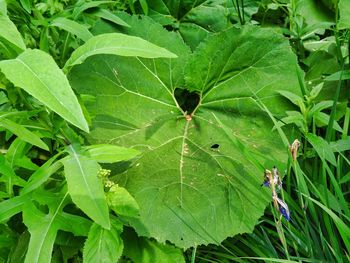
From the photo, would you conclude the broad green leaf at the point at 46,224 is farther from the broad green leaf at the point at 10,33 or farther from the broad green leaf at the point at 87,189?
the broad green leaf at the point at 10,33

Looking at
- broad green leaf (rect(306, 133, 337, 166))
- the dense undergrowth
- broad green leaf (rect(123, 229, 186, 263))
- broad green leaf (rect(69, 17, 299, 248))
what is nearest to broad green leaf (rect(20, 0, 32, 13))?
the dense undergrowth

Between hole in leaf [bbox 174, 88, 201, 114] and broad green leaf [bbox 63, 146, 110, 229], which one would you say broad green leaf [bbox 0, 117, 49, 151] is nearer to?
broad green leaf [bbox 63, 146, 110, 229]

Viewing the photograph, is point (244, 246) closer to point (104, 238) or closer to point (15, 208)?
point (104, 238)

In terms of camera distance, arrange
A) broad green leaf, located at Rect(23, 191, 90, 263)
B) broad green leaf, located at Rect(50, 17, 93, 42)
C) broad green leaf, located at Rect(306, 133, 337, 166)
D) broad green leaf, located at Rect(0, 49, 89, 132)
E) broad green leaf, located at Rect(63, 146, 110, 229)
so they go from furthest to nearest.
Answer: broad green leaf, located at Rect(50, 17, 93, 42), broad green leaf, located at Rect(306, 133, 337, 166), broad green leaf, located at Rect(23, 191, 90, 263), broad green leaf, located at Rect(63, 146, 110, 229), broad green leaf, located at Rect(0, 49, 89, 132)

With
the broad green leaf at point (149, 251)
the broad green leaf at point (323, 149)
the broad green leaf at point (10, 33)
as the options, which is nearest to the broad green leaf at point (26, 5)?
the broad green leaf at point (10, 33)

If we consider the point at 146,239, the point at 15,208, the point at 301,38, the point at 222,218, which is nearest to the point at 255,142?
the point at 222,218

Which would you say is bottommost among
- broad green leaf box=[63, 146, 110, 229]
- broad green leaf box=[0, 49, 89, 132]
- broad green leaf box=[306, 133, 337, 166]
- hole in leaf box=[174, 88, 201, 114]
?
hole in leaf box=[174, 88, 201, 114]

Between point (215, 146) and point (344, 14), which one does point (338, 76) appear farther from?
point (215, 146)
